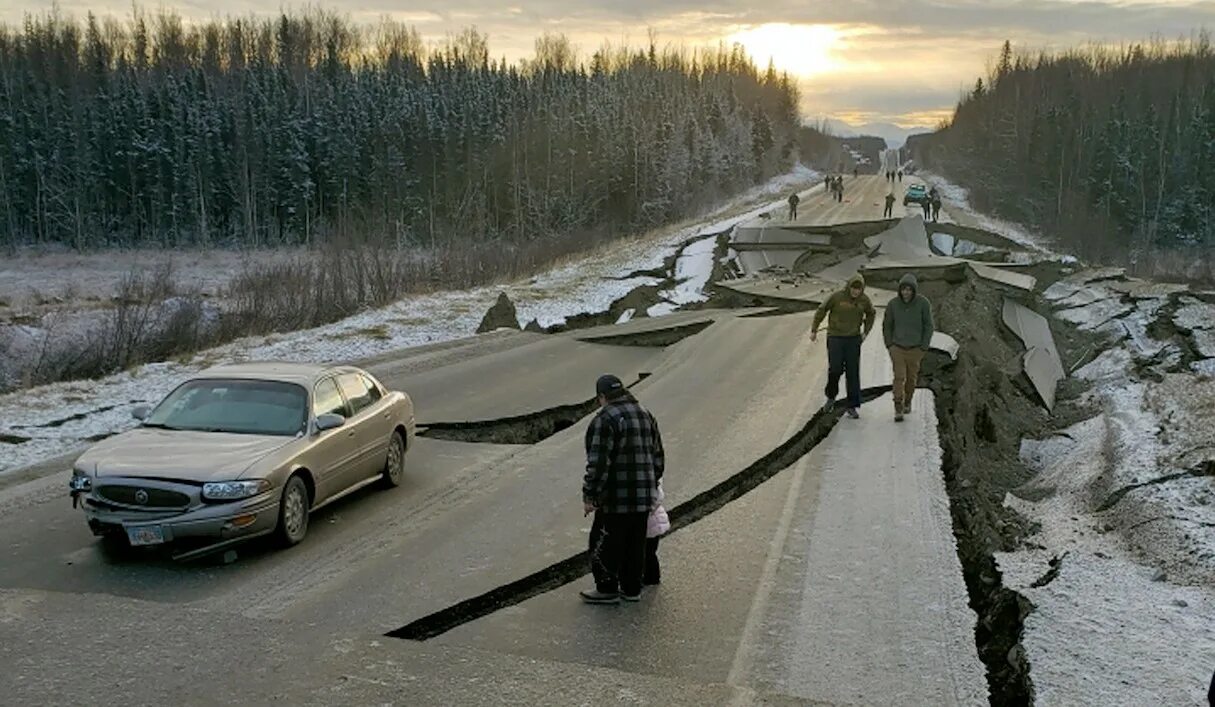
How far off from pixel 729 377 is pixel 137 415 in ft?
35.9

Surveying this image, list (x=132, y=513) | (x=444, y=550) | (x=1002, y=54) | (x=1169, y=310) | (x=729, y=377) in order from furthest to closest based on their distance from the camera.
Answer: (x=1002, y=54), (x=1169, y=310), (x=729, y=377), (x=444, y=550), (x=132, y=513)

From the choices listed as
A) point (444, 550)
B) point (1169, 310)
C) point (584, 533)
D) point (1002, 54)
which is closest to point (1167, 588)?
point (584, 533)

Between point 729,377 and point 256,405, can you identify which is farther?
point 729,377

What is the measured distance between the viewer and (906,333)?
14438mm

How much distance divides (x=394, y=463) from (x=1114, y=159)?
85694 mm

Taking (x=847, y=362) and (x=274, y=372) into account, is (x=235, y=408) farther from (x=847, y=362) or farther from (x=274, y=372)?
(x=847, y=362)

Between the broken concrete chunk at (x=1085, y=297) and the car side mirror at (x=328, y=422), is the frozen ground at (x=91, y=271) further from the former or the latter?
the car side mirror at (x=328, y=422)

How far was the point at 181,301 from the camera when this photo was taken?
94.2 feet

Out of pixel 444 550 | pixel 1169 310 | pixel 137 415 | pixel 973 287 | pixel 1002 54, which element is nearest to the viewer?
pixel 444 550

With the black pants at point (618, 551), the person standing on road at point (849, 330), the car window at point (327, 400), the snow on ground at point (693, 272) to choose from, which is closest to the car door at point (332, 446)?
the car window at point (327, 400)

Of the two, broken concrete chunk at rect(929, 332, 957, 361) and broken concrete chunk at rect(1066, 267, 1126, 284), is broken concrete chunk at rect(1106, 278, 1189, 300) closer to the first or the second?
broken concrete chunk at rect(1066, 267, 1126, 284)

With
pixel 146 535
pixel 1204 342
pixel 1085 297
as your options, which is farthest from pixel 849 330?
pixel 1085 297

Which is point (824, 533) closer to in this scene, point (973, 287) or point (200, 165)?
point (973, 287)

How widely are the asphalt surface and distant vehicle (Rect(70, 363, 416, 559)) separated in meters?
0.35
